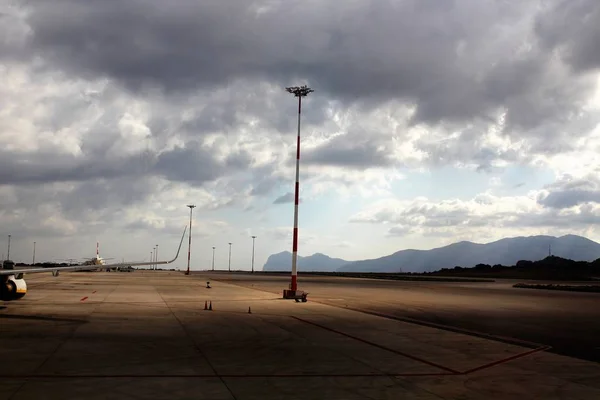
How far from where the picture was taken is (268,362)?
14344 millimetres

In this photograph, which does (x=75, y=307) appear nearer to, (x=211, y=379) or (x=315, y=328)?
(x=315, y=328)

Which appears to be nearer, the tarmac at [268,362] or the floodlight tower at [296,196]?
the tarmac at [268,362]

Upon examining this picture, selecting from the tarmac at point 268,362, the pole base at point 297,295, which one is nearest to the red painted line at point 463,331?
the tarmac at point 268,362

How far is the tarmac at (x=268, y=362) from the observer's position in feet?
36.5

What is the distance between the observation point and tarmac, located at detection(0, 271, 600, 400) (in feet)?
36.5

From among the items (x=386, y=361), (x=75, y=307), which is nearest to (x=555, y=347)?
(x=386, y=361)

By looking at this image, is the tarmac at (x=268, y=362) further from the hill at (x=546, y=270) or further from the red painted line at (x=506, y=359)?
the hill at (x=546, y=270)

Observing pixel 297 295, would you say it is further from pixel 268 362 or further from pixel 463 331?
pixel 268 362

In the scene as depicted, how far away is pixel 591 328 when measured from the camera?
25.2 m

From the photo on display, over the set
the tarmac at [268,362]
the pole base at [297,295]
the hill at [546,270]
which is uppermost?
the hill at [546,270]

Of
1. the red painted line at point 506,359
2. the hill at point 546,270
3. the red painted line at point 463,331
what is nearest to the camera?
the red painted line at point 506,359

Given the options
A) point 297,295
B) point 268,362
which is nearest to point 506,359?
point 268,362

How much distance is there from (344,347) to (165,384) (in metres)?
7.11

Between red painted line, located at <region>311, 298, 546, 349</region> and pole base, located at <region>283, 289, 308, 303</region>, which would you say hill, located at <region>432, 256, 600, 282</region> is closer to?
pole base, located at <region>283, 289, 308, 303</region>
